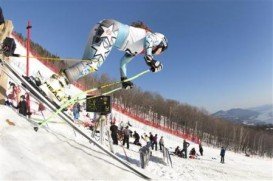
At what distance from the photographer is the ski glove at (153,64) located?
579 centimetres

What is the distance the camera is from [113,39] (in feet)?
18.1

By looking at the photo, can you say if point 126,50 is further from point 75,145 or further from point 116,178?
point 116,178

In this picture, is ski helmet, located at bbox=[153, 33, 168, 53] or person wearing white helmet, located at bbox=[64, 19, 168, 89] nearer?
person wearing white helmet, located at bbox=[64, 19, 168, 89]

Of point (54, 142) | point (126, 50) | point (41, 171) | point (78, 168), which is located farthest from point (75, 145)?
point (126, 50)

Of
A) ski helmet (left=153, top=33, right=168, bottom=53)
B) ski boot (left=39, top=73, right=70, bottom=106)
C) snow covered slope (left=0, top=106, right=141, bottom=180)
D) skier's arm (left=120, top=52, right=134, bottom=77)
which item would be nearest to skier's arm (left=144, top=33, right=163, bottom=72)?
ski helmet (left=153, top=33, right=168, bottom=53)

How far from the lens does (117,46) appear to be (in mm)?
5730

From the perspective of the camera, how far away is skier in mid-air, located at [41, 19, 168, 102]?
17.3 ft

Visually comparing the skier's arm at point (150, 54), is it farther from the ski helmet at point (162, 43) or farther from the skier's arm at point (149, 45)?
the ski helmet at point (162, 43)

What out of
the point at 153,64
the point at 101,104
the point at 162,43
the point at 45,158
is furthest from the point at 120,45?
the point at 101,104

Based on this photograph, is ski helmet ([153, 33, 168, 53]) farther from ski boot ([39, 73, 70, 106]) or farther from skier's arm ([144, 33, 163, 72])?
ski boot ([39, 73, 70, 106])

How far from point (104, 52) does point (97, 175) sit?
70.7 inches

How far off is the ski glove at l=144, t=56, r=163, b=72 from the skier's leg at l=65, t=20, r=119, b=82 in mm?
634

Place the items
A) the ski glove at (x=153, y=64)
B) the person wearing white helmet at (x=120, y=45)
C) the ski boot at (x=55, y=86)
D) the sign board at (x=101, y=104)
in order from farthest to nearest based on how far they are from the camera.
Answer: the sign board at (x=101, y=104) → the ski glove at (x=153, y=64) → the person wearing white helmet at (x=120, y=45) → the ski boot at (x=55, y=86)

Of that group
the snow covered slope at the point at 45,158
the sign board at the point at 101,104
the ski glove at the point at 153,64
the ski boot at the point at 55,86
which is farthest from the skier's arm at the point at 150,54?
the sign board at the point at 101,104
